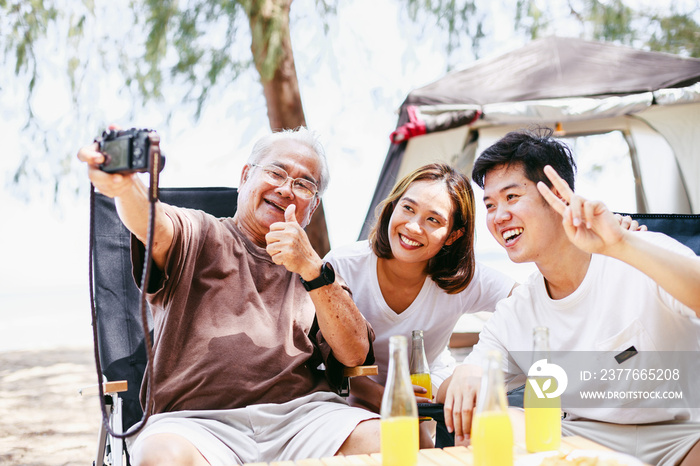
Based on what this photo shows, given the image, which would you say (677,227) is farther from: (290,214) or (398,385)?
(398,385)

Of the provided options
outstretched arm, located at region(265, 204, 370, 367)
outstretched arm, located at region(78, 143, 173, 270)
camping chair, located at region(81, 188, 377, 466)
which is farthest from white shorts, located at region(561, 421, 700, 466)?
camping chair, located at region(81, 188, 377, 466)

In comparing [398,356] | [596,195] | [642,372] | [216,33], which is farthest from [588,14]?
[398,356]

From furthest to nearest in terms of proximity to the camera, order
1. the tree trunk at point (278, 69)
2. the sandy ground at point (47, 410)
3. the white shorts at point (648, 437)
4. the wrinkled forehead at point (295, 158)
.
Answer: the tree trunk at point (278, 69) → the sandy ground at point (47, 410) → the wrinkled forehead at point (295, 158) → the white shorts at point (648, 437)

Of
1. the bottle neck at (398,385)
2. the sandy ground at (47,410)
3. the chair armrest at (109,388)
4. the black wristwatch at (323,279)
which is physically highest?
the black wristwatch at (323,279)

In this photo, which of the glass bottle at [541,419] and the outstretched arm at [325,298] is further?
the outstretched arm at [325,298]

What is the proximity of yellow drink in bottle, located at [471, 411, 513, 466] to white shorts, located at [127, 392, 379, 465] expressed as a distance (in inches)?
24.7

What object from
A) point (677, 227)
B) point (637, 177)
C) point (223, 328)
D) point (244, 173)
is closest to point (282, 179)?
point (244, 173)

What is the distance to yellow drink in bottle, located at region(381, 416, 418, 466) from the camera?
130 centimetres

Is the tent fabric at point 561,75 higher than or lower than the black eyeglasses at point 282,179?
higher

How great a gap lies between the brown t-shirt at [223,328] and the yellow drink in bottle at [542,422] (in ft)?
2.61

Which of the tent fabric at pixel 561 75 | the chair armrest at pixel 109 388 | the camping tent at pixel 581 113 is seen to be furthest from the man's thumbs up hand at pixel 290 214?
the tent fabric at pixel 561 75

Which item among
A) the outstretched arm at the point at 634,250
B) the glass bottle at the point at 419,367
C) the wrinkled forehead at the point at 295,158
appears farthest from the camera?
the wrinkled forehead at the point at 295,158

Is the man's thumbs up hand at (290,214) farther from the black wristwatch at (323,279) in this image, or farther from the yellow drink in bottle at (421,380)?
the yellow drink in bottle at (421,380)

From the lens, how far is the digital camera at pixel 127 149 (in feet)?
4.67
